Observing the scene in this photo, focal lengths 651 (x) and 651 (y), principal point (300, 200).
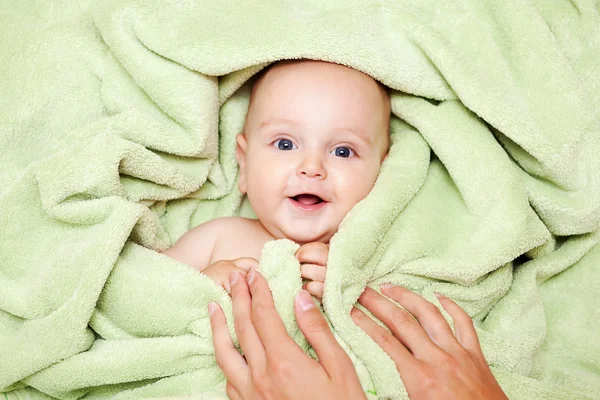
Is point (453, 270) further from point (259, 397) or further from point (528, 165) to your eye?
point (259, 397)

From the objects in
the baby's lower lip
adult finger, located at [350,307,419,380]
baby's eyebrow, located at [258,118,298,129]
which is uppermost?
baby's eyebrow, located at [258,118,298,129]

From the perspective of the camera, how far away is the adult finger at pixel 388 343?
1.18 metres

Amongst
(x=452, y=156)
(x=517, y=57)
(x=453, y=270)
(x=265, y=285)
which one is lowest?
(x=453, y=270)

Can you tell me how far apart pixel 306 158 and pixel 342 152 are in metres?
0.10

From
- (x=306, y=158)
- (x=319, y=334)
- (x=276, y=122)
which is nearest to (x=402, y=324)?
(x=319, y=334)

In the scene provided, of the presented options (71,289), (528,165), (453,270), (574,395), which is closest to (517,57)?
(528,165)

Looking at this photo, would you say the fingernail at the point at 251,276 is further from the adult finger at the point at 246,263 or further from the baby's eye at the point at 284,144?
the baby's eye at the point at 284,144

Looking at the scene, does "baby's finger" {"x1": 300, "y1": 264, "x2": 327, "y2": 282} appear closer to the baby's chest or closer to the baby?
the baby

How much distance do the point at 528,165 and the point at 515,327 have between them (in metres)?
0.36

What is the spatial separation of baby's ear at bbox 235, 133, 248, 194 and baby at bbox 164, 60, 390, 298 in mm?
49

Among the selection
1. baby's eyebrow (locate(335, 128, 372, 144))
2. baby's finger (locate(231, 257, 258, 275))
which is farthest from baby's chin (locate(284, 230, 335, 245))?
baby's eyebrow (locate(335, 128, 372, 144))

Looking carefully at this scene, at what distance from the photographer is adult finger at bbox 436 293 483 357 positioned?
1256 mm

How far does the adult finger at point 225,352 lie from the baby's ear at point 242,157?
0.37 m

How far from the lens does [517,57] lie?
4.81 feet
